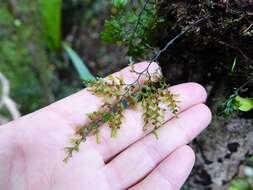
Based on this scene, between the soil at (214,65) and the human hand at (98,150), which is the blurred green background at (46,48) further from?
the soil at (214,65)

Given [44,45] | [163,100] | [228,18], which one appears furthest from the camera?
[44,45]

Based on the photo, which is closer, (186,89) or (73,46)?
(186,89)

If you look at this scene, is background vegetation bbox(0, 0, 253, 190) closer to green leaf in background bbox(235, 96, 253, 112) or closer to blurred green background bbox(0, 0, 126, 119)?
green leaf in background bbox(235, 96, 253, 112)

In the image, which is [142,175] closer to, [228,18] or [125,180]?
[125,180]

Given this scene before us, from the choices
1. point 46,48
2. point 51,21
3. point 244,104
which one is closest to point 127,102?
point 244,104

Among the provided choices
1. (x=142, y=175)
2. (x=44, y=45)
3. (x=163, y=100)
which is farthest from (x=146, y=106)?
(x=44, y=45)

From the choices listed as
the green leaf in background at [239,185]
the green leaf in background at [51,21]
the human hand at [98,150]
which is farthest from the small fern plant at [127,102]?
the green leaf in background at [51,21]

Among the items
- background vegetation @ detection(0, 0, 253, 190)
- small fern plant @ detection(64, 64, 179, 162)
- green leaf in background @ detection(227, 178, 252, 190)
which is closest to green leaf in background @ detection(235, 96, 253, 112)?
background vegetation @ detection(0, 0, 253, 190)
